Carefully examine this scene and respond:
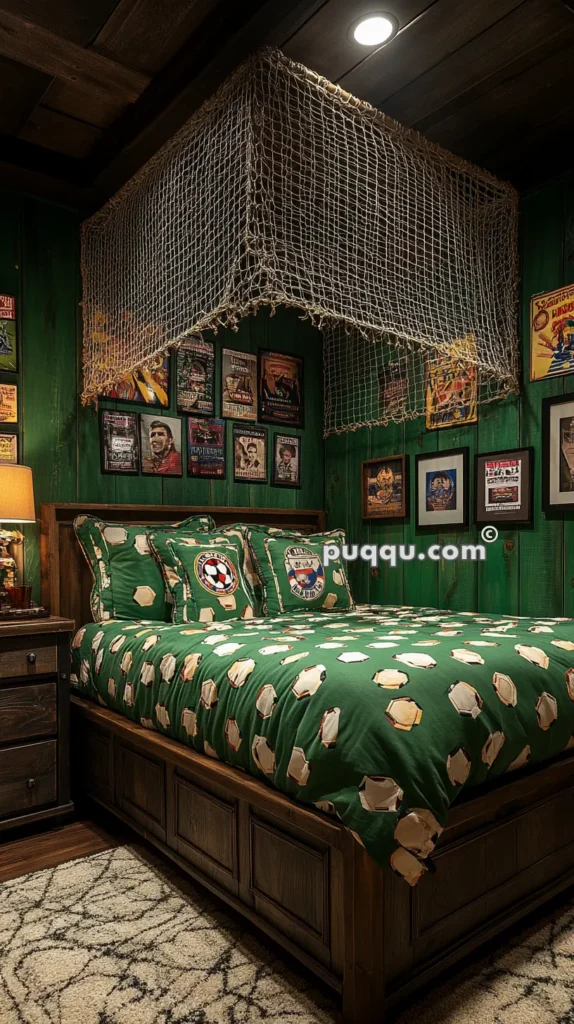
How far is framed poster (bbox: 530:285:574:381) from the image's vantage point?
2.88 meters

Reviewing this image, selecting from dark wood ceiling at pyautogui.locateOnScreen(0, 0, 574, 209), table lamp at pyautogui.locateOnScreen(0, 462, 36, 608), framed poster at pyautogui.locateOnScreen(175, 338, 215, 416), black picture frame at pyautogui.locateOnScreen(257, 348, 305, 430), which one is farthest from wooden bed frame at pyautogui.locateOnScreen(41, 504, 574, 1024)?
dark wood ceiling at pyautogui.locateOnScreen(0, 0, 574, 209)

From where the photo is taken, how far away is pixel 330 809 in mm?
1464

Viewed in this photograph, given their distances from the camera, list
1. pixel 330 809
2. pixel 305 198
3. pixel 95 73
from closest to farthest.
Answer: pixel 330 809 → pixel 305 198 → pixel 95 73

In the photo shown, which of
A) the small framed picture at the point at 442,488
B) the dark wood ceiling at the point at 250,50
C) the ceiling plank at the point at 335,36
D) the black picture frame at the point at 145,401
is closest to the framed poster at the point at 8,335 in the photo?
the black picture frame at the point at 145,401

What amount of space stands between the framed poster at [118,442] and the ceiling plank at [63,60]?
141 cm

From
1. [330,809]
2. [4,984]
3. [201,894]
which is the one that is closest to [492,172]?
[330,809]

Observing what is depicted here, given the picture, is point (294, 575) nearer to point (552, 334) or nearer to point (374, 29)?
point (552, 334)

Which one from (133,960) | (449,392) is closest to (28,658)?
(133,960)

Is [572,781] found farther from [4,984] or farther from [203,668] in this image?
[4,984]

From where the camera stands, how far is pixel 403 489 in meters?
3.63

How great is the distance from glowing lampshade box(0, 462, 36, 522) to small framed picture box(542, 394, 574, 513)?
7.42 feet

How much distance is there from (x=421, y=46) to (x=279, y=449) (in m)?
2.18

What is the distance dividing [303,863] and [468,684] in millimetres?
587

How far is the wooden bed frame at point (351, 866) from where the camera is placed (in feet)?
4.60
